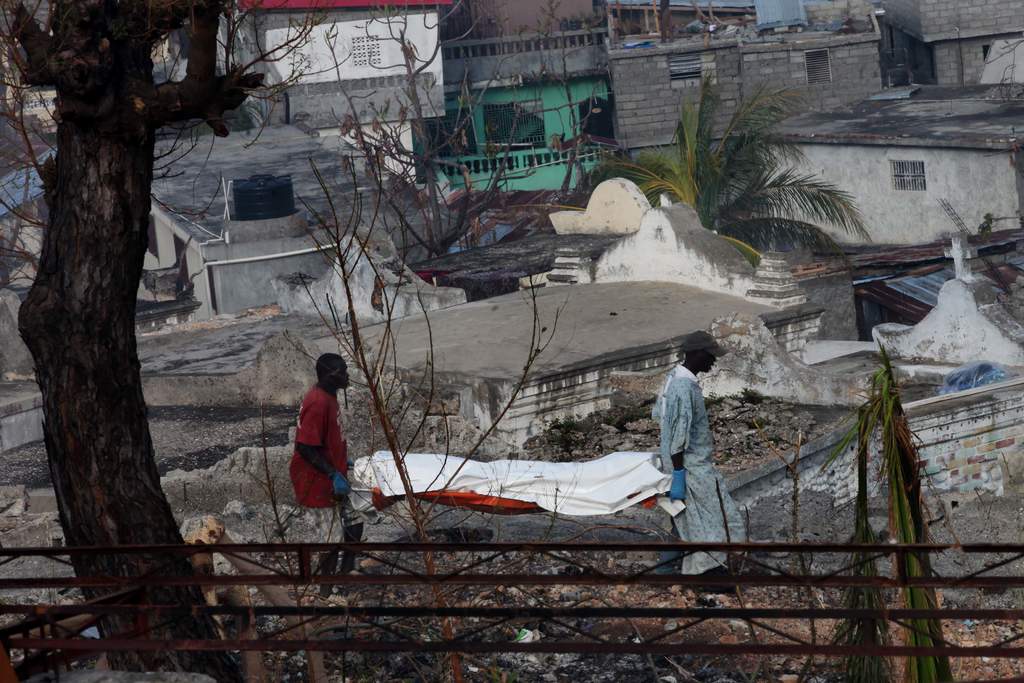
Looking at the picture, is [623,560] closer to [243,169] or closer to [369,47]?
[243,169]

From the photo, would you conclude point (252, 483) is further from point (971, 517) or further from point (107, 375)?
point (971, 517)

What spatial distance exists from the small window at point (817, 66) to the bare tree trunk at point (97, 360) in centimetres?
3156

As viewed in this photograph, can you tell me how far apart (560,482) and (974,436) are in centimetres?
487

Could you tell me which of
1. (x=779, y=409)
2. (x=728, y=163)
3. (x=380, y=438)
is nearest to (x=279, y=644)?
(x=380, y=438)

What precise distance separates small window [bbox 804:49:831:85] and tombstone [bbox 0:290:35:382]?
988 inches

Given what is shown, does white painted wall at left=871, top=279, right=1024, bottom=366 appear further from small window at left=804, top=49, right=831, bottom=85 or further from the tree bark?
small window at left=804, top=49, right=831, bottom=85

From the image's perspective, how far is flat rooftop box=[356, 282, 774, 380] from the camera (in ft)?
41.4

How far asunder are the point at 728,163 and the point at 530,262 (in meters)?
6.62

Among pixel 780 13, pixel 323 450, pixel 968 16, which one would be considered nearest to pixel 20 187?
pixel 323 450

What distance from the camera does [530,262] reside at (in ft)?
62.2

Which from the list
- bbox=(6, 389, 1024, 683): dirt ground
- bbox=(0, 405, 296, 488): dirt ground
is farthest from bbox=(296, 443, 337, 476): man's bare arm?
bbox=(0, 405, 296, 488): dirt ground

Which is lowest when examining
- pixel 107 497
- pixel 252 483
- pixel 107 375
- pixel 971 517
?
pixel 971 517

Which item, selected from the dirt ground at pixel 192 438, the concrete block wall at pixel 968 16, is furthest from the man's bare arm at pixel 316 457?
the concrete block wall at pixel 968 16

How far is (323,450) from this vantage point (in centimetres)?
809
